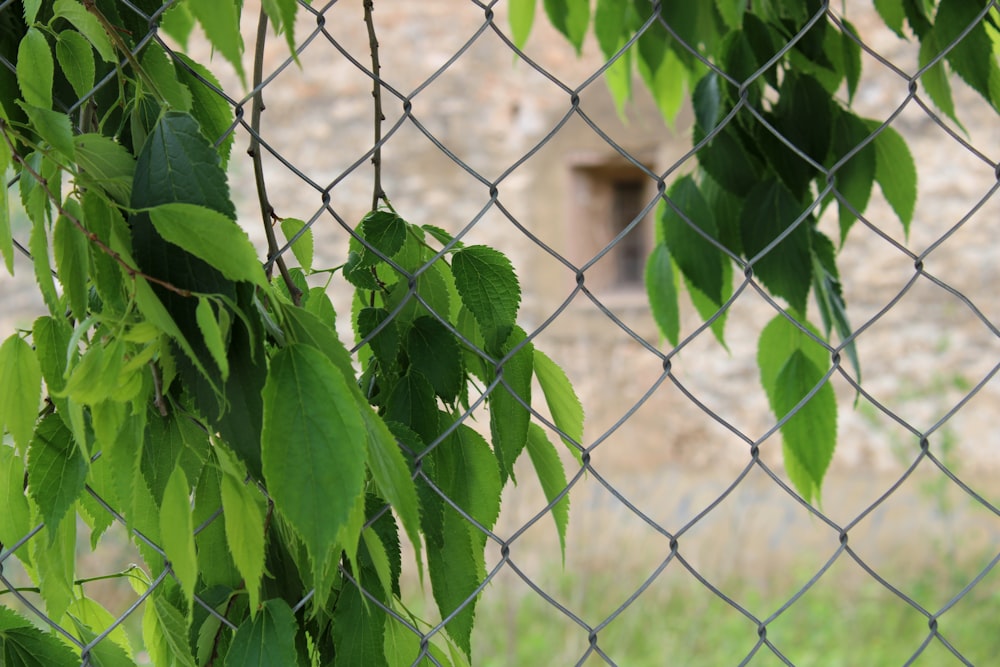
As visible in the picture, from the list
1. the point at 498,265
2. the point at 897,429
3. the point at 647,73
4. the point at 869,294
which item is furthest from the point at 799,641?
the point at 498,265

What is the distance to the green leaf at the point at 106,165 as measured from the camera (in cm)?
59

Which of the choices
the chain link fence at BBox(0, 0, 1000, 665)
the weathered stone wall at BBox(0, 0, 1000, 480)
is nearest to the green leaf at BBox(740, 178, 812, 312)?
the chain link fence at BBox(0, 0, 1000, 665)

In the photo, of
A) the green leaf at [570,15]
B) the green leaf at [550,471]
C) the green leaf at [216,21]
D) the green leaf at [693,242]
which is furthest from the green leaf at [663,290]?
the green leaf at [216,21]

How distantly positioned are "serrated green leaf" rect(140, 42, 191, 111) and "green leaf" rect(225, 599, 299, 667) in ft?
1.01

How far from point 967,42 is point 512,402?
1.79 feet

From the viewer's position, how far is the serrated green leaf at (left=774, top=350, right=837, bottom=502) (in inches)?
41.2

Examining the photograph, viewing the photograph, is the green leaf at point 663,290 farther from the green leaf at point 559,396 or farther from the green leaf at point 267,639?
the green leaf at point 267,639

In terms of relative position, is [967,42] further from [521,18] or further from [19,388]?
[19,388]

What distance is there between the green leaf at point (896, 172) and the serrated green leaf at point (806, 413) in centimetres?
17

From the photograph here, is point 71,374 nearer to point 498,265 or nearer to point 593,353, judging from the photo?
point 498,265

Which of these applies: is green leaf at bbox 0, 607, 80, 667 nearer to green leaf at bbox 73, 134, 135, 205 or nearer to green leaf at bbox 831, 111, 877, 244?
green leaf at bbox 73, 134, 135, 205

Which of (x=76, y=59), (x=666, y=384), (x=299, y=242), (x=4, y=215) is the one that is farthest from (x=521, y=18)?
(x=666, y=384)

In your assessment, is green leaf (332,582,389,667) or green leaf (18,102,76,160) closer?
green leaf (18,102,76,160)

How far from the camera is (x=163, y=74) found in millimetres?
686
